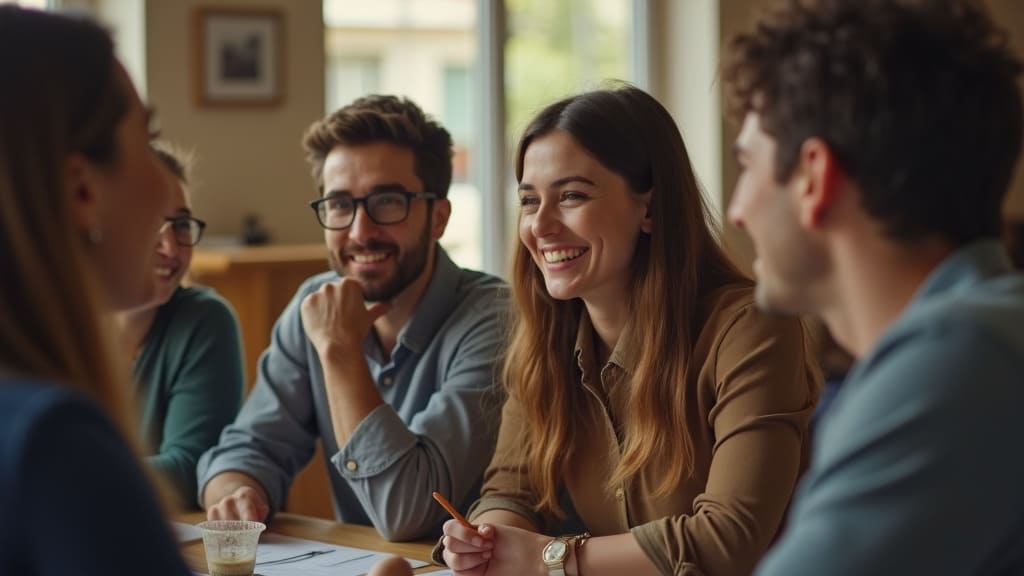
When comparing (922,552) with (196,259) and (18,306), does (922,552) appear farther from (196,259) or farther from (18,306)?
(196,259)

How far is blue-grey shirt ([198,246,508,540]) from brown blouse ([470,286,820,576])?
0.44 ft

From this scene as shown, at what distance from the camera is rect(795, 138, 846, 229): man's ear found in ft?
3.80

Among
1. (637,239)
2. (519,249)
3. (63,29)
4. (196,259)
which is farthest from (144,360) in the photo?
(63,29)

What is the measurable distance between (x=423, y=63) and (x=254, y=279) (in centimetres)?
139

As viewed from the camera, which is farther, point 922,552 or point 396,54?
point 396,54

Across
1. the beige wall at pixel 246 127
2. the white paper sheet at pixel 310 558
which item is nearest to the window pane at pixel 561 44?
the beige wall at pixel 246 127

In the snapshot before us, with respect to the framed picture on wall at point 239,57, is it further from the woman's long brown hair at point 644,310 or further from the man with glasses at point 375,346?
the woman's long brown hair at point 644,310

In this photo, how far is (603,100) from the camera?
2141 millimetres

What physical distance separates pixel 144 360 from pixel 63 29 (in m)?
1.72

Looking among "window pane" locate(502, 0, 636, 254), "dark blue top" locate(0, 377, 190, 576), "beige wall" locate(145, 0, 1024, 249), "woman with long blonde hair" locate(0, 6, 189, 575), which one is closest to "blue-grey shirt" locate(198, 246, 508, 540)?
"woman with long blonde hair" locate(0, 6, 189, 575)

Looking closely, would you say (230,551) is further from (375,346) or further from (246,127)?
(246,127)

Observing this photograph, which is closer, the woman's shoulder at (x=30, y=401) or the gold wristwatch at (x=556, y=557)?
the woman's shoulder at (x=30, y=401)

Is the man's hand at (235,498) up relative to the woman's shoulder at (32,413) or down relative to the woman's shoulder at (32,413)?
down

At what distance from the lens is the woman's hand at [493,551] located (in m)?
1.87
